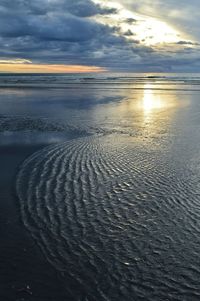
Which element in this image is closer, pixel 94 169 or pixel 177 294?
pixel 177 294

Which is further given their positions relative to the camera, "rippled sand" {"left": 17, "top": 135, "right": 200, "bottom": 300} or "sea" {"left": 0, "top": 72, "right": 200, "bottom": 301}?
"rippled sand" {"left": 17, "top": 135, "right": 200, "bottom": 300}

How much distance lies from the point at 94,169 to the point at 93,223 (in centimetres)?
505

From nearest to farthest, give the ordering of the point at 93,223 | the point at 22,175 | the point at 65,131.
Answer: the point at 93,223
the point at 22,175
the point at 65,131

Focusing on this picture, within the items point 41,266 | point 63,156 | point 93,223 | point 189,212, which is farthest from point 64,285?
point 63,156

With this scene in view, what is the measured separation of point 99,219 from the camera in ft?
36.0

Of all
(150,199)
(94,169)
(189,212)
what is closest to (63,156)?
(94,169)

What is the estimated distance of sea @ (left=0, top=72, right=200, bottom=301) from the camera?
7891mm

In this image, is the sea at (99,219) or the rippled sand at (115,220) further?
the rippled sand at (115,220)

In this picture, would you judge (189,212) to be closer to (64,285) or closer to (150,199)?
(150,199)

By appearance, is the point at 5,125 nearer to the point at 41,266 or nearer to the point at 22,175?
the point at 22,175

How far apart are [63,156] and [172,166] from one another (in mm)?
4883

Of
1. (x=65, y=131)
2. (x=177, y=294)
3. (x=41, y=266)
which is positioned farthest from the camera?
(x=65, y=131)

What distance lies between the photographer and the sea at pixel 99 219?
→ 7.89m

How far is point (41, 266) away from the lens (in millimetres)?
8500
